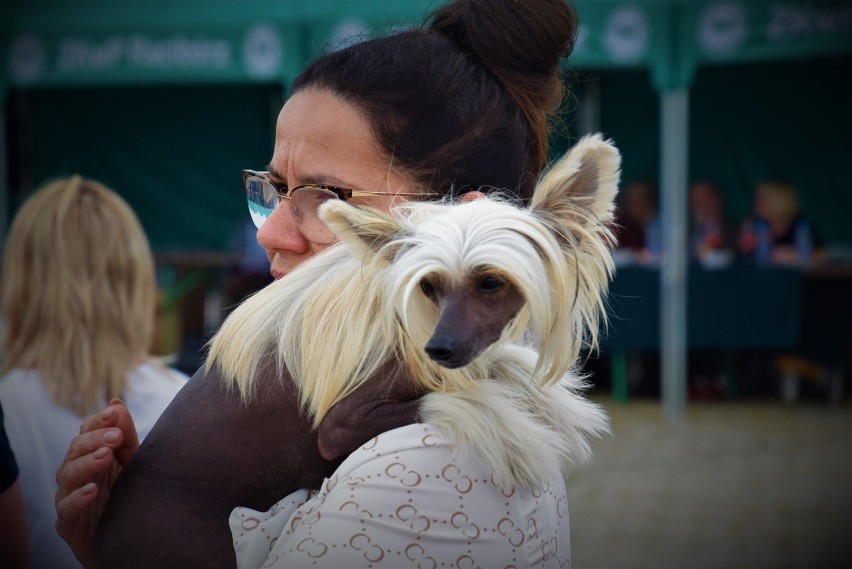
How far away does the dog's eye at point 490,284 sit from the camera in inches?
60.0

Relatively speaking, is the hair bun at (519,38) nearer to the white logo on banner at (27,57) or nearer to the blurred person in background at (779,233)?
the blurred person in background at (779,233)

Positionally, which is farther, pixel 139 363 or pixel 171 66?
pixel 171 66

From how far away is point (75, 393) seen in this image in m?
3.39

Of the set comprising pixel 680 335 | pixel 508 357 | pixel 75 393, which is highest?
pixel 508 357

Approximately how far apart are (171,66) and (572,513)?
6831 millimetres

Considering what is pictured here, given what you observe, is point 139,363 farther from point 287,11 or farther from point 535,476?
point 287,11

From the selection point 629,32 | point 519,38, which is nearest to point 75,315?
point 519,38

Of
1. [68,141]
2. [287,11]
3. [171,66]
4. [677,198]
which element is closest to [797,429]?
[677,198]

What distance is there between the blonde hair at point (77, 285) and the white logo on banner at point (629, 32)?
7.09 meters

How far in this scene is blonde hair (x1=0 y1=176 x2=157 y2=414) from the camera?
3525mm

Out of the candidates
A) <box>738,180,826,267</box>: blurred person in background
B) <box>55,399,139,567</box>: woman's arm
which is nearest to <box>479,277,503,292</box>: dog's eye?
<box>55,399,139,567</box>: woman's arm

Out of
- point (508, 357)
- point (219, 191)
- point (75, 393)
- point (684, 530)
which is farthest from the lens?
point (219, 191)

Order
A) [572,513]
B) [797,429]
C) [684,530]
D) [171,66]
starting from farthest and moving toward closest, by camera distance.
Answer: [171,66] → [797,429] → [572,513] → [684,530]

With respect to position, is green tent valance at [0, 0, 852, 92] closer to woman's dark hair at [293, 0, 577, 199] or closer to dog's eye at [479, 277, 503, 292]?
woman's dark hair at [293, 0, 577, 199]
